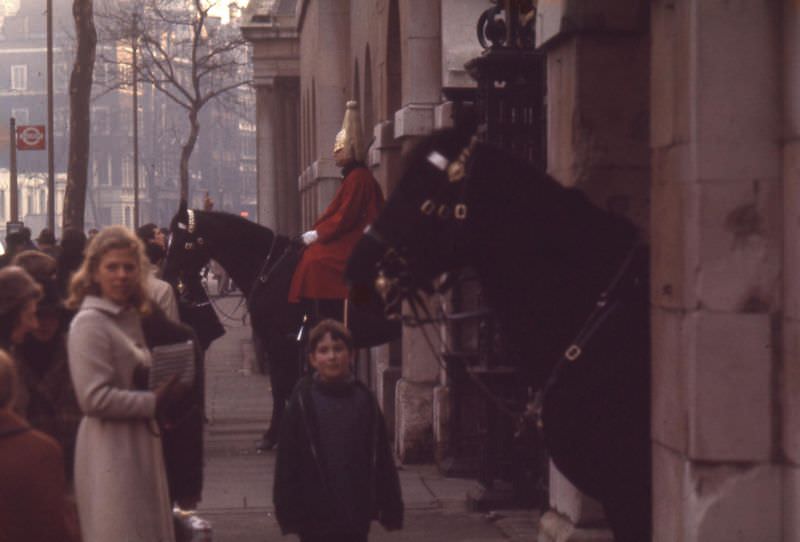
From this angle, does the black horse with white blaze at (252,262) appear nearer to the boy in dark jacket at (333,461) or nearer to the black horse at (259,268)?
the black horse at (259,268)

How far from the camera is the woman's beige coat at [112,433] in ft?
24.9

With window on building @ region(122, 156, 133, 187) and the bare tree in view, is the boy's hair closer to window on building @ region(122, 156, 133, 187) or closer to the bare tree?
the bare tree

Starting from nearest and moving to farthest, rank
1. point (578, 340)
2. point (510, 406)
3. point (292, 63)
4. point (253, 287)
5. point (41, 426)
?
point (578, 340)
point (41, 426)
point (510, 406)
point (253, 287)
point (292, 63)

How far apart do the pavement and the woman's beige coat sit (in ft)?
12.2

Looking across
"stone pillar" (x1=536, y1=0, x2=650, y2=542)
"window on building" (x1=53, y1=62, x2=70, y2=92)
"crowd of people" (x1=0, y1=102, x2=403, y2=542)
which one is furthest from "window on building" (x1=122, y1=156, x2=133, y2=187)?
"crowd of people" (x1=0, y1=102, x2=403, y2=542)

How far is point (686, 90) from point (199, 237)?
30.8ft

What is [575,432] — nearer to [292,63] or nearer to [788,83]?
[788,83]

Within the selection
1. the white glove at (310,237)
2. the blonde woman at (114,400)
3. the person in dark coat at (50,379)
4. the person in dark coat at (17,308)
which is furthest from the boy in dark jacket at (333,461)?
the white glove at (310,237)

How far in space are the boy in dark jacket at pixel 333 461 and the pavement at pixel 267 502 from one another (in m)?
3.06

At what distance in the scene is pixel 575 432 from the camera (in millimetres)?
7363

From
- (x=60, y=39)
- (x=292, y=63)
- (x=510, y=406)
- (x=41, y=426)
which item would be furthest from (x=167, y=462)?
(x=60, y=39)

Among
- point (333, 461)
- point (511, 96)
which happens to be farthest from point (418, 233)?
point (511, 96)

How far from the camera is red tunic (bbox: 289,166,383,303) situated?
1430cm

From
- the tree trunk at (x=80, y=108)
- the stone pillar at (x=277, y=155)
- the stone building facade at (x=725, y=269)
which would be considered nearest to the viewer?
the stone building facade at (x=725, y=269)
